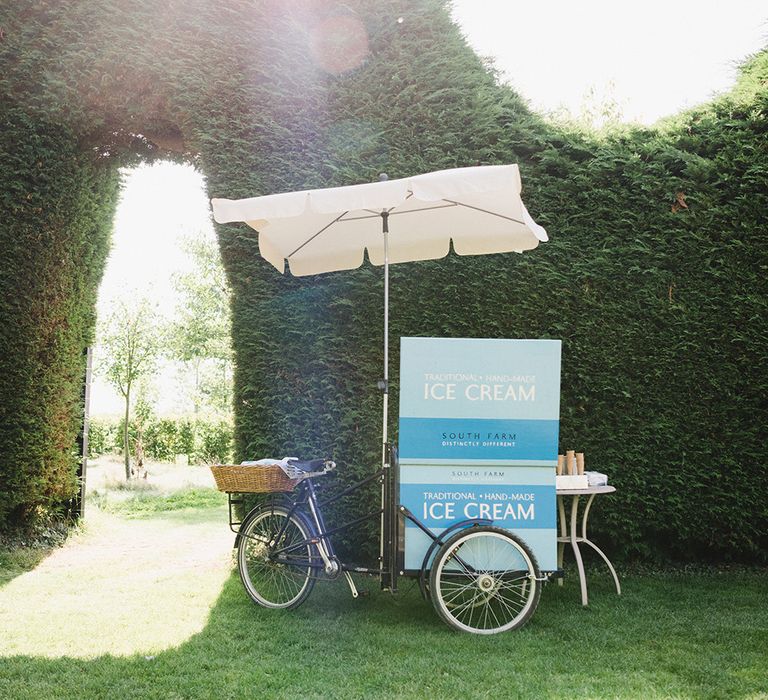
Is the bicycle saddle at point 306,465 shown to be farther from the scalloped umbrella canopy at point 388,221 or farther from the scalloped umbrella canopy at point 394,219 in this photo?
the scalloped umbrella canopy at point 394,219

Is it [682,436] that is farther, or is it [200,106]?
[200,106]

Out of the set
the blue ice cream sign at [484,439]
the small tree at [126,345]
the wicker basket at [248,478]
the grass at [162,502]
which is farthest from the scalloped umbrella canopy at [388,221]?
the small tree at [126,345]

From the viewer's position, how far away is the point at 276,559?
427cm

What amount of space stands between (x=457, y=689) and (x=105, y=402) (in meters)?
11.5

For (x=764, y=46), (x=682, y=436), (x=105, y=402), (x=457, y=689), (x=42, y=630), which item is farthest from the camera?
(x=105, y=402)

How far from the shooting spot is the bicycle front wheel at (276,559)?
4277 mm

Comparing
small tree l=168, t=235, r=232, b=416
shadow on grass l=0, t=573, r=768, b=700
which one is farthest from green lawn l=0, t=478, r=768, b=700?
small tree l=168, t=235, r=232, b=416

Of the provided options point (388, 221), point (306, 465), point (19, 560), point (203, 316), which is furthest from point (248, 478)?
point (203, 316)

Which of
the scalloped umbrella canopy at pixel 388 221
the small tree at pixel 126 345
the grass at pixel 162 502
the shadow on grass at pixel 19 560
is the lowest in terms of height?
the grass at pixel 162 502

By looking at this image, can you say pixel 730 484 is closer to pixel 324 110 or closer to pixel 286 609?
pixel 286 609

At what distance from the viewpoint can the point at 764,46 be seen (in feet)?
18.4

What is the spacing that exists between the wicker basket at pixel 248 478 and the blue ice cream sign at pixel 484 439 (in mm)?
714

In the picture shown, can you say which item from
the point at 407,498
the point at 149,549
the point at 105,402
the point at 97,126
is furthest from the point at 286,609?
the point at 105,402

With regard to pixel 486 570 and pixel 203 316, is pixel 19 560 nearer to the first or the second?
pixel 486 570
